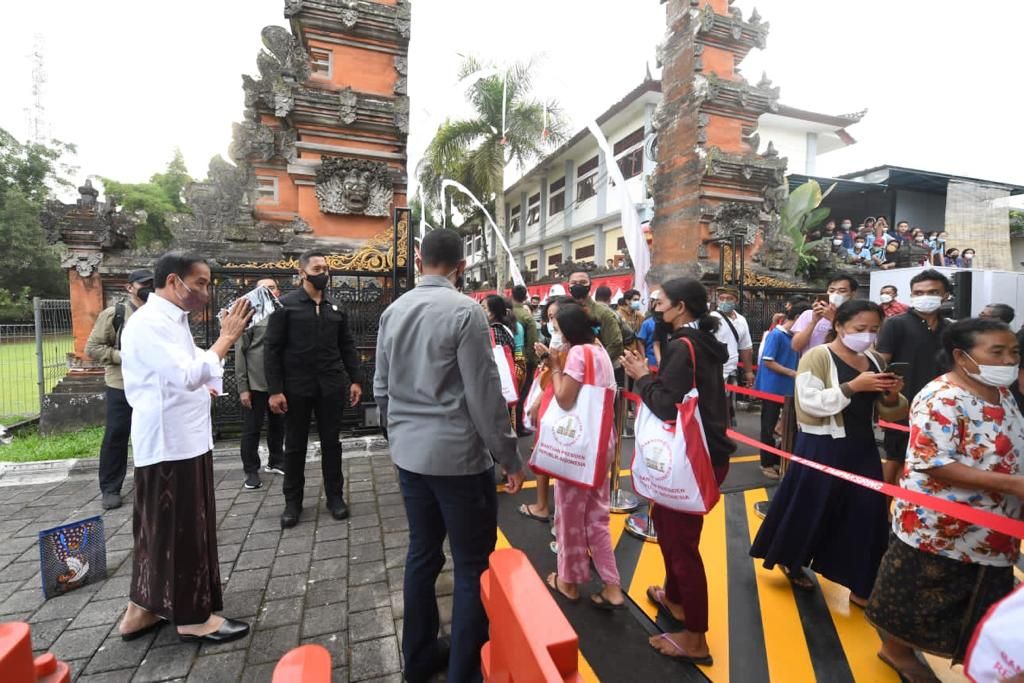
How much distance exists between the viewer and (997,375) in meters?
1.88

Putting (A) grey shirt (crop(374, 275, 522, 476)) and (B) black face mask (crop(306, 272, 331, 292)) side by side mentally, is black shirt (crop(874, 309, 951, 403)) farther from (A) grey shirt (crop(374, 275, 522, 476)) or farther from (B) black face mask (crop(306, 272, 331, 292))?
(B) black face mask (crop(306, 272, 331, 292))

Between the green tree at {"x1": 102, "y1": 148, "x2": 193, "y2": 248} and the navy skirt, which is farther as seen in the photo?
the green tree at {"x1": 102, "y1": 148, "x2": 193, "y2": 248}

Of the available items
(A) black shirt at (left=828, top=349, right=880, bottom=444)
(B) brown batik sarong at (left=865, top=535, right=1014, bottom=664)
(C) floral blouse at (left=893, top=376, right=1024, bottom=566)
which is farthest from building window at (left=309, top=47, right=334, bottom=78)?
(B) brown batik sarong at (left=865, top=535, right=1014, bottom=664)

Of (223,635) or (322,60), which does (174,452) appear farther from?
(322,60)

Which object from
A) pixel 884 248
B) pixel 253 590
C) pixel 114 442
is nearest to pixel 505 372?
pixel 253 590

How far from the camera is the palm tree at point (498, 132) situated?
53.9ft

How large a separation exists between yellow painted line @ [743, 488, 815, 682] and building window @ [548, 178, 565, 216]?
20.4 m

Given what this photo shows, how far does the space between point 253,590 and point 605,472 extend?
7.05 ft

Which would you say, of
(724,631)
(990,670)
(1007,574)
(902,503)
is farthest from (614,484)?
(990,670)

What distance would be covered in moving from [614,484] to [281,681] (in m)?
3.22

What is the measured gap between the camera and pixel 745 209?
8.01m

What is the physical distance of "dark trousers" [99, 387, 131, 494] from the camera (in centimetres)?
379

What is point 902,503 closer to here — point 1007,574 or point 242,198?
point 1007,574

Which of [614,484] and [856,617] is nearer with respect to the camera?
[856,617]
